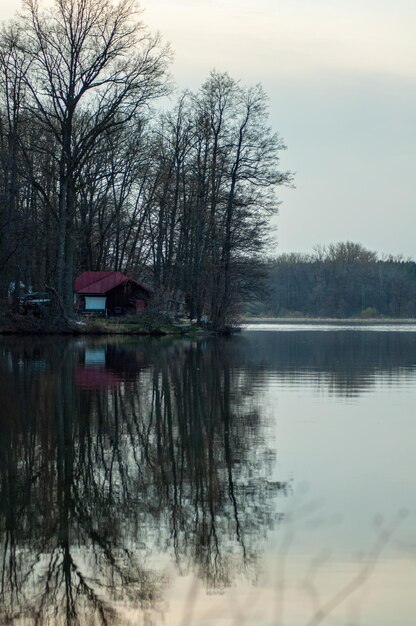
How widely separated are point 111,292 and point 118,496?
187ft

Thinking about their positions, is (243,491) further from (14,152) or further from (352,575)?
(14,152)

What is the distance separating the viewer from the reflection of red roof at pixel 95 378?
19739mm

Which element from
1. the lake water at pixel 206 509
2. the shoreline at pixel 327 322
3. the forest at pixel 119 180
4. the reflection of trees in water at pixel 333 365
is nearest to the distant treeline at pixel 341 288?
the shoreline at pixel 327 322

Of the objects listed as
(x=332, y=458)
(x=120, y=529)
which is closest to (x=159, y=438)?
(x=332, y=458)

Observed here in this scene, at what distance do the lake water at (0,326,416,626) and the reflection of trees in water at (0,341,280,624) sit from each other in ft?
0.07

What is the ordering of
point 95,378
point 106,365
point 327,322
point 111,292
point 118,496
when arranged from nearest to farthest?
point 118,496
point 95,378
point 106,365
point 111,292
point 327,322

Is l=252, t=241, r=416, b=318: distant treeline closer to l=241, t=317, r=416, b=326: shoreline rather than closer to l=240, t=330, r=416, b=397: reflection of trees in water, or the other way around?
l=241, t=317, r=416, b=326: shoreline

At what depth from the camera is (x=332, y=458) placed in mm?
10992

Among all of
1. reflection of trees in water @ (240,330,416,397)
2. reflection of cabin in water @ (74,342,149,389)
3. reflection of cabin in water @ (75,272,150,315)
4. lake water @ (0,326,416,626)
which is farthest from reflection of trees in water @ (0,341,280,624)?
reflection of cabin in water @ (75,272,150,315)

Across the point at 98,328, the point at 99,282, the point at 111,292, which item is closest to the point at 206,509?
the point at 98,328

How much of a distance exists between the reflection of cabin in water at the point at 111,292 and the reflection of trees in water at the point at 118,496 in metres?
47.4

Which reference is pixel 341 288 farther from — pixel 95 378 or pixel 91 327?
pixel 95 378

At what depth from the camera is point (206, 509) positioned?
8.37 m

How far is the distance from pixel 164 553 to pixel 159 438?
18.6ft
